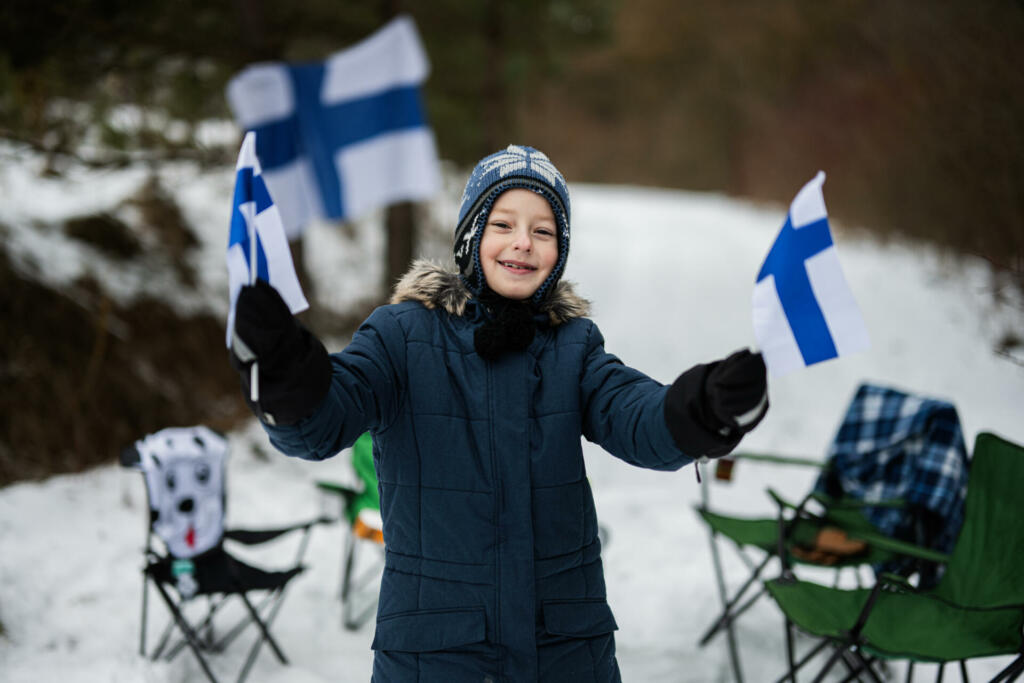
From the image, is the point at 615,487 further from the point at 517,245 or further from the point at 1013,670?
the point at 517,245

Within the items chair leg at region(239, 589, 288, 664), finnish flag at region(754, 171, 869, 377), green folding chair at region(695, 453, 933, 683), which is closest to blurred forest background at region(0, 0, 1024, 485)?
green folding chair at region(695, 453, 933, 683)

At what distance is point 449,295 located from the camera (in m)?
1.75

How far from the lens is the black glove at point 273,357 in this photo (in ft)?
4.14

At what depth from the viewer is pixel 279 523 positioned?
165 inches

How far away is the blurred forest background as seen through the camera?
4.93m

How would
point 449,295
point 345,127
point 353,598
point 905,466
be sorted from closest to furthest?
point 449,295 → point 905,466 → point 353,598 → point 345,127

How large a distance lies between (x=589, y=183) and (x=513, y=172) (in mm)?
26483

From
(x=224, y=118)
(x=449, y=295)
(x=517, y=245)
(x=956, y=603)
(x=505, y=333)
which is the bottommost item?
(x=956, y=603)

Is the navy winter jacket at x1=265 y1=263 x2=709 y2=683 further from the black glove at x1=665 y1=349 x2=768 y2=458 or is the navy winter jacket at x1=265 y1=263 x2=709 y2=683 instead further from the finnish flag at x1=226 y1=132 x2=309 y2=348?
the finnish flag at x1=226 y1=132 x2=309 y2=348

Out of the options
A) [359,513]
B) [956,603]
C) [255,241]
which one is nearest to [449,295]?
[255,241]

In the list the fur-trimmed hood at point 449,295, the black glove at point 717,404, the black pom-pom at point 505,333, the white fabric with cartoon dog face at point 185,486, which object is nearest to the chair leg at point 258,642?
the white fabric with cartoon dog face at point 185,486

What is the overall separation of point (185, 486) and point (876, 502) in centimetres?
263

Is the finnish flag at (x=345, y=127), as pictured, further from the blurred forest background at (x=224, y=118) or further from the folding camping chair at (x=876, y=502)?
the folding camping chair at (x=876, y=502)

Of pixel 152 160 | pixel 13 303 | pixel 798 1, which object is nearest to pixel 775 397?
pixel 152 160
